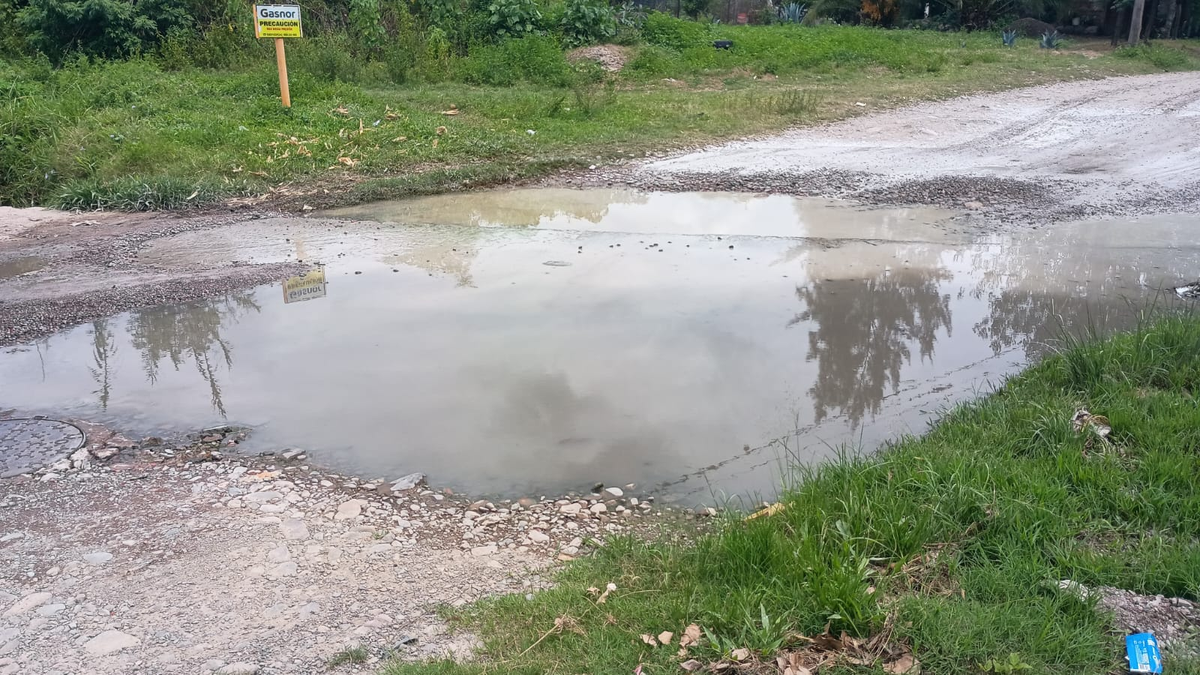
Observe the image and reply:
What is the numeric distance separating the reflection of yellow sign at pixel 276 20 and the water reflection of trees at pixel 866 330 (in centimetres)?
934

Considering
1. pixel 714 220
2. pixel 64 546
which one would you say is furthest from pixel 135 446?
pixel 714 220

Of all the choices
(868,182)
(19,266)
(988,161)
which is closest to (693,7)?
(988,161)

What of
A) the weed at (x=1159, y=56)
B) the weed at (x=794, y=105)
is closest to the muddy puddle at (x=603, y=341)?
the weed at (x=794, y=105)

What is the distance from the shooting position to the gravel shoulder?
126 inches

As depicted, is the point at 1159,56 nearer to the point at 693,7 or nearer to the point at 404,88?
the point at 693,7

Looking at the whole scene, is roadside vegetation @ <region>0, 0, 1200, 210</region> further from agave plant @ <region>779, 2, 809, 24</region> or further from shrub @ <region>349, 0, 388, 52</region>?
agave plant @ <region>779, 2, 809, 24</region>

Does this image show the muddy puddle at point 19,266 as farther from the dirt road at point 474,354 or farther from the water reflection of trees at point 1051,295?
the water reflection of trees at point 1051,295

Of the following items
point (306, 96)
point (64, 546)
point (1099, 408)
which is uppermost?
point (306, 96)

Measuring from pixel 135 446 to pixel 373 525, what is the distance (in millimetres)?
1624

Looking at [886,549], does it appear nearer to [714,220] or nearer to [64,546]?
[64,546]

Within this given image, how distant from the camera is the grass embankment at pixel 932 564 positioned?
2.96 m

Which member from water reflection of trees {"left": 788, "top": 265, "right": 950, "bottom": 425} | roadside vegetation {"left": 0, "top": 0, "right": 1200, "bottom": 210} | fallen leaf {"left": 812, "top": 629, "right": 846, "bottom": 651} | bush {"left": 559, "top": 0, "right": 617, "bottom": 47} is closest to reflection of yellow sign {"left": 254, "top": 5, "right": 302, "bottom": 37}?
roadside vegetation {"left": 0, "top": 0, "right": 1200, "bottom": 210}

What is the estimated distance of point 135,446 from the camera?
4.76m

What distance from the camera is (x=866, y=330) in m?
6.19
